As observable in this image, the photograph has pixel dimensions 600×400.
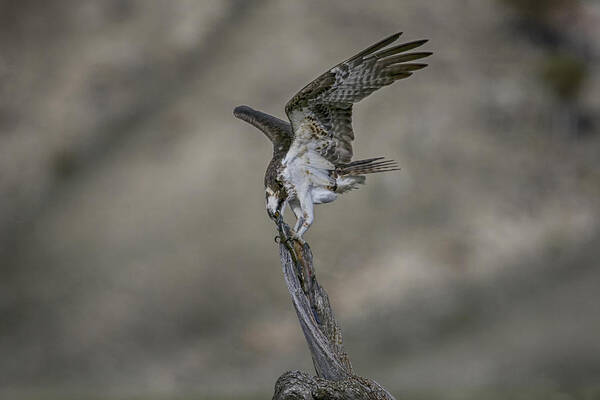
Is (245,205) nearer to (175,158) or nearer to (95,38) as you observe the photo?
(175,158)

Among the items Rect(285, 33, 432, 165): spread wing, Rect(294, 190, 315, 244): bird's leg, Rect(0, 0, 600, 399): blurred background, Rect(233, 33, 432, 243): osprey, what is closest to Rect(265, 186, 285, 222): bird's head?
Rect(233, 33, 432, 243): osprey

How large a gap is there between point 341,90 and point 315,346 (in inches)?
106

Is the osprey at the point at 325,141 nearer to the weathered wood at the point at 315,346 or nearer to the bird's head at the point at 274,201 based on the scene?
the bird's head at the point at 274,201

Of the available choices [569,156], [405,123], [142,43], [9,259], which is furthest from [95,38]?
[569,156]

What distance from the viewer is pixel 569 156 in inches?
1580

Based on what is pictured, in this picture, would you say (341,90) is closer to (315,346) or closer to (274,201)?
(274,201)

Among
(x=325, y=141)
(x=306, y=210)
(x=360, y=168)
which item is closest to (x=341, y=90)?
(x=325, y=141)

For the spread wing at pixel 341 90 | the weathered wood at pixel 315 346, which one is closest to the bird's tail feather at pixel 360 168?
the spread wing at pixel 341 90

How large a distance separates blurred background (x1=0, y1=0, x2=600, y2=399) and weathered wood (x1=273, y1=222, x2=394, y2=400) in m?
23.3

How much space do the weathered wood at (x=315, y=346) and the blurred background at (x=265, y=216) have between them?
23.3 m

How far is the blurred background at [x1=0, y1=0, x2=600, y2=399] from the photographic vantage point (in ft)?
111

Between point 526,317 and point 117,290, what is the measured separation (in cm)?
1471

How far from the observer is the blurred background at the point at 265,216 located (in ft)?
111

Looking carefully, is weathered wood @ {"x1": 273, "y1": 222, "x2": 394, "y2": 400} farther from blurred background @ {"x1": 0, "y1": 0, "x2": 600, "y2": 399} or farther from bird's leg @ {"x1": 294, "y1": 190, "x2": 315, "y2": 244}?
blurred background @ {"x1": 0, "y1": 0, "x2": 600, "y2": 399}
